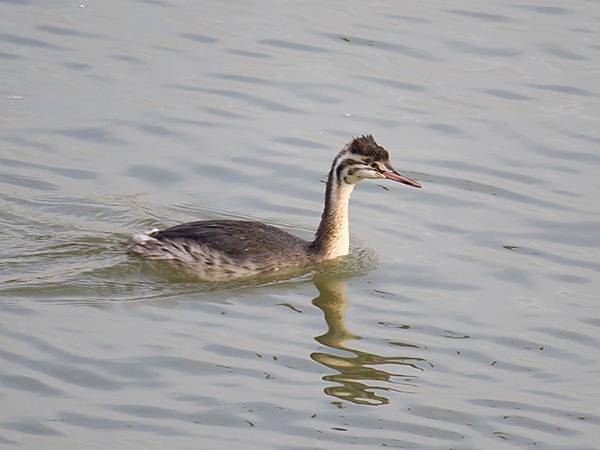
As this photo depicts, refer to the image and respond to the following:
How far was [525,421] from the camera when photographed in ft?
30.7

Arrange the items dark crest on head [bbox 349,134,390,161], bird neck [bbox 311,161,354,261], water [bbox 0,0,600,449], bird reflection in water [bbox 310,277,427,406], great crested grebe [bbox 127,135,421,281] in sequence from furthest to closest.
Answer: bird neck [bbox 311,161,354,261] < dark crest on head [bbox 349,134,390,161] < great crested grebe [bbox 127,135,421,281] < bird reflection in water [bbox 310,277,427,406] < water [bbox 0,0,600,449]

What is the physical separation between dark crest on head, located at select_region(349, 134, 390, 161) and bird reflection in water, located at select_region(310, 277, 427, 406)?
4.88 feet

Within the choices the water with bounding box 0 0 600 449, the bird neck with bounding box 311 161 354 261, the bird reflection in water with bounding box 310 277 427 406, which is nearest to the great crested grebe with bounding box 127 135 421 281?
the bird neck with bounding box 311 161 354 261

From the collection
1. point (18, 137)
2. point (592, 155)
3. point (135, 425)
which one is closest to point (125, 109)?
point (18, 137)

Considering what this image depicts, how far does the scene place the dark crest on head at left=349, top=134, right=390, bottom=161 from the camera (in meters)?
12.3

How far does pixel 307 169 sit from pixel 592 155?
289 cm

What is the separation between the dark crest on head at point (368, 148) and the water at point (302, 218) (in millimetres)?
861

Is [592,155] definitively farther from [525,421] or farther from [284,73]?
[525,421]

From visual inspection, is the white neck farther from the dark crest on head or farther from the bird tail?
the bird tail

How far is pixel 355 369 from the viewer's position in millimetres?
10227

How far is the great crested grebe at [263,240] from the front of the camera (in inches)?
472

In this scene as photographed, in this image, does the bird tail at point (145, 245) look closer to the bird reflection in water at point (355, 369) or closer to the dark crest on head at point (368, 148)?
the bird reflection in water at point (355, 369)

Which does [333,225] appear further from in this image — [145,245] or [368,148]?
[145,245]

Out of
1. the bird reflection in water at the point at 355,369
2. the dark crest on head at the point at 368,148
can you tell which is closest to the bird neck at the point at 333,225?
the dark crest on head at the point at 368,148
